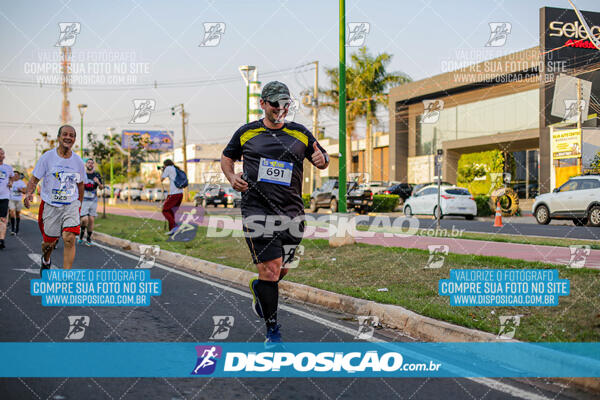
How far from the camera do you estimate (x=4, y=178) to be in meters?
11.6

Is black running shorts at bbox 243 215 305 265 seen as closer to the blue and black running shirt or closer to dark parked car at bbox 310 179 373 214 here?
the blue and black running shirt

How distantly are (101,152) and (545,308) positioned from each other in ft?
101

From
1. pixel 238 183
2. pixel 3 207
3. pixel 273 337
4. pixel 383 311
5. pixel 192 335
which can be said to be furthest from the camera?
pixel 3 207

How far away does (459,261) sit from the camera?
8.70 m

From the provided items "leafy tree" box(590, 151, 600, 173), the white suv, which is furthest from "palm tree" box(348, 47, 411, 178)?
the white suv

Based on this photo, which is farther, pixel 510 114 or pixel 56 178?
pixel 510 114

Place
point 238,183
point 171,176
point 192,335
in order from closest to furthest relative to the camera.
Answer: point 238,183, point 192,335, point 171,176

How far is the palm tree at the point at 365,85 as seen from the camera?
4269 centimetres

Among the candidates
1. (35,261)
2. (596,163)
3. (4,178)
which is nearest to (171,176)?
(4,178)

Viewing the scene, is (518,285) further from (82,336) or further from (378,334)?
(82,336)

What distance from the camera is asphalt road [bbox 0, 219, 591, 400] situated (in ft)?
12.0

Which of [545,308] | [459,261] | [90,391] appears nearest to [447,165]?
[459,261]

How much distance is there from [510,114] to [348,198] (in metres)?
17.3

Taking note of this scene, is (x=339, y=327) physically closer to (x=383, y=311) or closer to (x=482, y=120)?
(x=383, y=311)
